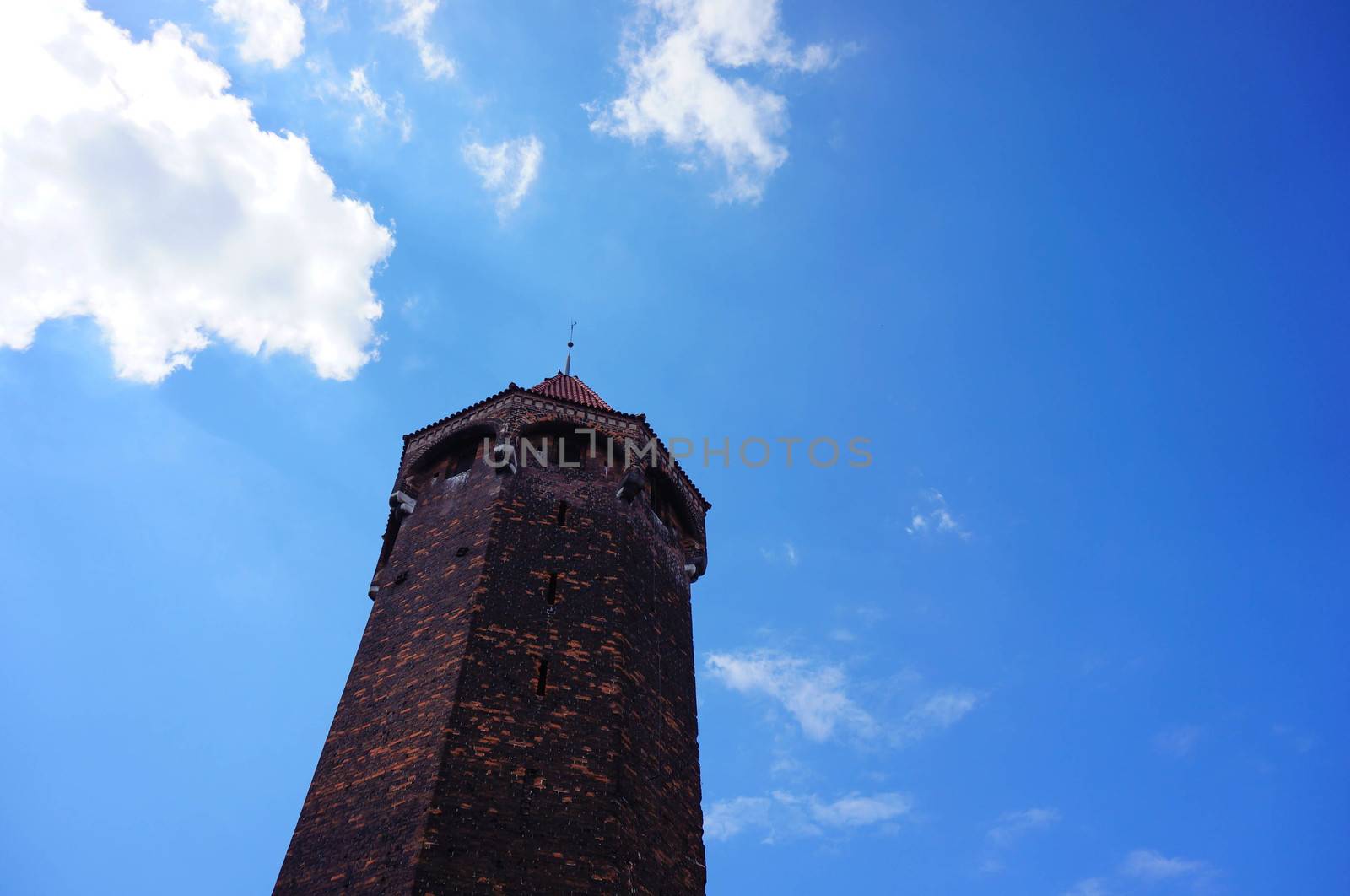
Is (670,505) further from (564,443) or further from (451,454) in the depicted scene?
(451,454)

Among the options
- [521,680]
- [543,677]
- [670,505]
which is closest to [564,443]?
[670,505]

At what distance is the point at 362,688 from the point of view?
1828 centimetres

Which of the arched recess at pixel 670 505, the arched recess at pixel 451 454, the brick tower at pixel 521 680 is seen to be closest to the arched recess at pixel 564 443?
the brick tower at pixel 521 680

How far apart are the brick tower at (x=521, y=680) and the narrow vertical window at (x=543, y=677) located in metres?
0.03

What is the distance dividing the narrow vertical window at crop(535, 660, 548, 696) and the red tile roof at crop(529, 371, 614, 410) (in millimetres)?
7852

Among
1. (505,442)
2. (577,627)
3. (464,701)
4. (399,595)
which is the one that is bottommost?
(464,701)

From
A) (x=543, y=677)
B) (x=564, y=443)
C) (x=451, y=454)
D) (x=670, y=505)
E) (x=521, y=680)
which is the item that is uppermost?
(x=451, y=454)

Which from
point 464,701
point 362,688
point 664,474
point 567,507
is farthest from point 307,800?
point 664,474

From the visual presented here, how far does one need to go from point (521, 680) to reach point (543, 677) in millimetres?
392

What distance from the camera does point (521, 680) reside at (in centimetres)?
1738

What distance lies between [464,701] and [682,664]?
570 cm

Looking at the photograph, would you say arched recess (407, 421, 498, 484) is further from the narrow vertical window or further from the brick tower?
the narrow vertical window

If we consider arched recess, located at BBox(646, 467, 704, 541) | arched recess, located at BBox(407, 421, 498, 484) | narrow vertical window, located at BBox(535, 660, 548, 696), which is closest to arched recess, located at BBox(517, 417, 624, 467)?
arched recess, located at BBox(407, 421, 498, 484)

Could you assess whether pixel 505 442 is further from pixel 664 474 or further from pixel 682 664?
pixel 682 664
